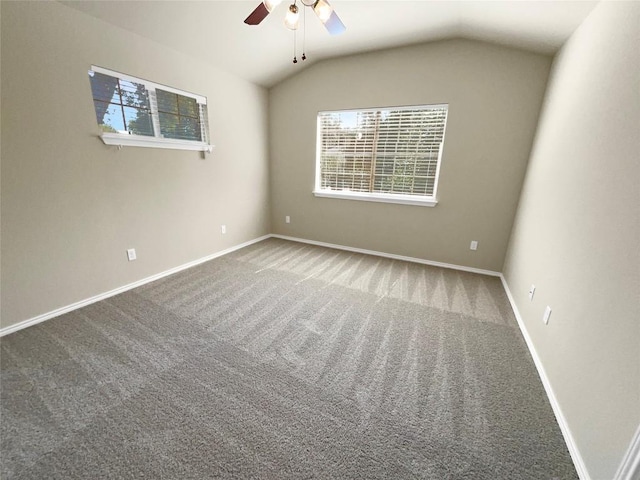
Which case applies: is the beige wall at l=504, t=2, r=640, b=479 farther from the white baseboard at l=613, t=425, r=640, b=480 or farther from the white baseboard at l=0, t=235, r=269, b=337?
the white baseboard at l=0, t=235, r=269, b=337

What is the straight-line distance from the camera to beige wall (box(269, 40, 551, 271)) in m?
2.77

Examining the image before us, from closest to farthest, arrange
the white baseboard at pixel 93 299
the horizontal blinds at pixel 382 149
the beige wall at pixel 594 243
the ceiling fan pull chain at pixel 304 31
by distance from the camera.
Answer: the beige wall at pixel 594 243 < the white baseboard at pixel 93 299 < the ceiling fan pull chain at pixel 304 31 < the horizontal blinds at pixel 382 149

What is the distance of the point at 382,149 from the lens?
3521 mm

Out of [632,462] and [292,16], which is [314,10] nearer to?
[292,16]

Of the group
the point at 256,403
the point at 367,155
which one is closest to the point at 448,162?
the point at 367,155

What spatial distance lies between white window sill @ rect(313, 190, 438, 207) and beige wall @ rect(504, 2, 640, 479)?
125 centimetres

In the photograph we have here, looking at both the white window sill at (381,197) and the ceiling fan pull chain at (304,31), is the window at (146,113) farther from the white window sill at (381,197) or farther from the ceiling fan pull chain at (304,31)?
the white window sill at (381,197)

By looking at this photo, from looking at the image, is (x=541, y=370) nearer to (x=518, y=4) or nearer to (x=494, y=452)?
(x=494, y=452)

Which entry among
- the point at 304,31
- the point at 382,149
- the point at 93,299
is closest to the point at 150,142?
the point at 93,299

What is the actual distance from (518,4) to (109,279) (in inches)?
164

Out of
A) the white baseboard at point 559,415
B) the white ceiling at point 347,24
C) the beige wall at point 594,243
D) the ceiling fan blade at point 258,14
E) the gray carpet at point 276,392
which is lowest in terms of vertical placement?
the gray carpet at point 276,392

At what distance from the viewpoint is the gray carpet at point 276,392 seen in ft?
3.81

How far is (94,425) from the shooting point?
1.29 m

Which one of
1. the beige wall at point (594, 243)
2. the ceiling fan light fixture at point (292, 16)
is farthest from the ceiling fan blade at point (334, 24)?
the beige wall at point (594, 243)
